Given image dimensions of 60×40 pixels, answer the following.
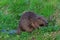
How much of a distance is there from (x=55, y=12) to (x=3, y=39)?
242 cm

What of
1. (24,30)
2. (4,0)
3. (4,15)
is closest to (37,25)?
(24,30)

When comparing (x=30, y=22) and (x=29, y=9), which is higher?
(x=29, y=9)

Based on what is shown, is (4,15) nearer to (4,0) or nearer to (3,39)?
(4,0)

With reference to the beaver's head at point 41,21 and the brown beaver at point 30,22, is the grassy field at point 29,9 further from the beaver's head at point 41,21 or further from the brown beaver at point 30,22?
the brown beaver at point 30,22

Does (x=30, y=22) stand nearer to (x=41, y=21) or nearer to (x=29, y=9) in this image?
(x=41, y=21)

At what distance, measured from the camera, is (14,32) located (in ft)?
27.5

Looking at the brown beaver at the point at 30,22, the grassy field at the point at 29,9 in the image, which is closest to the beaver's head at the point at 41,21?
the brown beaver at the point at 30,22

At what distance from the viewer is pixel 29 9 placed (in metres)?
9.86

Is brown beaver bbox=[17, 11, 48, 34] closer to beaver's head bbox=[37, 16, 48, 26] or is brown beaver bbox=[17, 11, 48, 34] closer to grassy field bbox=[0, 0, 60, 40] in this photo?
beaver's head bbox=[37, 16, 48, 26]

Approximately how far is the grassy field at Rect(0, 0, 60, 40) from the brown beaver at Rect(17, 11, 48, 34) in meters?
0.26

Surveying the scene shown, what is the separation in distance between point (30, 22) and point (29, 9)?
4.50 ft

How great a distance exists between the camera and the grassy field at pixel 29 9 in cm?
795

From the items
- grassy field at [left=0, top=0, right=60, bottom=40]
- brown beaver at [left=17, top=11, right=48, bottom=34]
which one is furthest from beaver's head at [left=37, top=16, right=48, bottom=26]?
grassy field at [left=0, top=0, right=60, bottom=40]

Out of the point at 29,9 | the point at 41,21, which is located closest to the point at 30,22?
the point at 41,21
